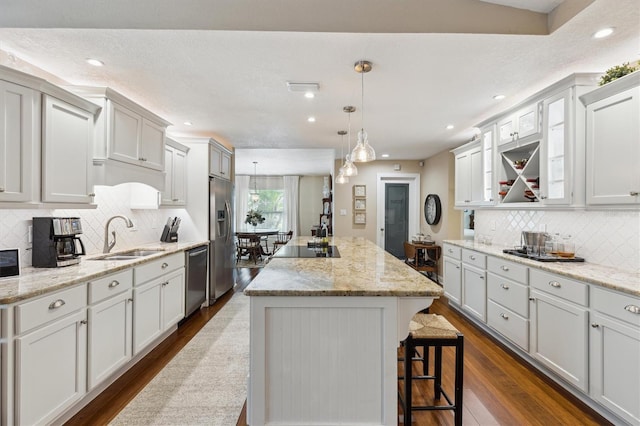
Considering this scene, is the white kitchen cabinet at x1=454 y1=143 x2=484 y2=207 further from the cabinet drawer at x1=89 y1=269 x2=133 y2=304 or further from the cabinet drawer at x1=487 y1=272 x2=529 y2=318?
the cabinet drawer at x1=89 y1=269 x2=133 y2=304

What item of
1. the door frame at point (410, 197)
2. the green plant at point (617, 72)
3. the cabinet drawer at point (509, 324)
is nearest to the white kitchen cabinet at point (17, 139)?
the cabinet drawer at point (509, 324)

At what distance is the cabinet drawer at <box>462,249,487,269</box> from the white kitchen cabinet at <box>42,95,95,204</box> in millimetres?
3828

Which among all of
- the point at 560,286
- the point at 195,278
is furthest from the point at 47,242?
the point at 560,286

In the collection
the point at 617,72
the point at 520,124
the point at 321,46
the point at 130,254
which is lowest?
the point at 130,254

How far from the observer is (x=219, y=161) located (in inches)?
182

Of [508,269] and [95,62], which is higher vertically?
A: [95,62]

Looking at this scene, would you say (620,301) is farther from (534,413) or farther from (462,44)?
(462,44)

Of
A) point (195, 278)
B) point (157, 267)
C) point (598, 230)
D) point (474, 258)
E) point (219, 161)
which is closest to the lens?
point (598, 230)

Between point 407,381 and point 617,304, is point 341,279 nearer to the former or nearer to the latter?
point 407,381

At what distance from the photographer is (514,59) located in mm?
2217

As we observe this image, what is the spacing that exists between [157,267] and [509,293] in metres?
3.39

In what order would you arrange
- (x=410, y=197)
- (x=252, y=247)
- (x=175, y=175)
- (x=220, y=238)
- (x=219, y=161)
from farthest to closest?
1. (x=252, y=247)
2. (x=410, y=197)
3. (x=219, y=161)
4. (x=220, y=238)
5. (x=175, y=175)

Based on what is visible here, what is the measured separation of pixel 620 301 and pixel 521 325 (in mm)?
996

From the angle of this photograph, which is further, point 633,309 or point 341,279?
point 341,279
